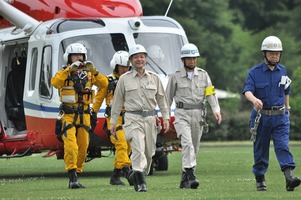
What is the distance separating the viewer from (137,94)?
1756cm

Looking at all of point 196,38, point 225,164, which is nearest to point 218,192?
point 225,164

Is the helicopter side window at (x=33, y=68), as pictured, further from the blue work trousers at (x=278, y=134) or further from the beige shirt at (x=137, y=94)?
the blue work trousers at (x=278, y=134)

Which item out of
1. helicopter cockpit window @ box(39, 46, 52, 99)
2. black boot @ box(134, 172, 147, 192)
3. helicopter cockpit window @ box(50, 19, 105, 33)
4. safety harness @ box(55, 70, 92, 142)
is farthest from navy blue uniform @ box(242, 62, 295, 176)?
helicopter cockpit window @ box(39, 46, 52, 99)

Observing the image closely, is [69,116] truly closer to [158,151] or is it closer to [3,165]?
[158,151]

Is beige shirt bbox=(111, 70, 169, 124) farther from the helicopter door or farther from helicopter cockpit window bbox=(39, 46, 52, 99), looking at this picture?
the helicopter door

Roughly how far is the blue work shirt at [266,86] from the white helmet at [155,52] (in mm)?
5783

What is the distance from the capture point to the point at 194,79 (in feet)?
60.7

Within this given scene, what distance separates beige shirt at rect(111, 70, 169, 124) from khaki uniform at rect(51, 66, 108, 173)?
1.44 meters

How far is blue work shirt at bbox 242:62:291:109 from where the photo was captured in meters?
17.2

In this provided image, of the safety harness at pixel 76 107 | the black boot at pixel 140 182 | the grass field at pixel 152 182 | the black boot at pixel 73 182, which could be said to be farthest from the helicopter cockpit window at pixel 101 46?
the black boot at pixel 140 182

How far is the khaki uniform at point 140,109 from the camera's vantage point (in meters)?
17.4

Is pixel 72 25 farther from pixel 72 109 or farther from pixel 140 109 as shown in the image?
pixel 140 109

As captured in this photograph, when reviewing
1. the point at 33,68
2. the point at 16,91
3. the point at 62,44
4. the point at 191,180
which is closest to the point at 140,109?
the point at 191,180

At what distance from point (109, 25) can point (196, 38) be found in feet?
143
